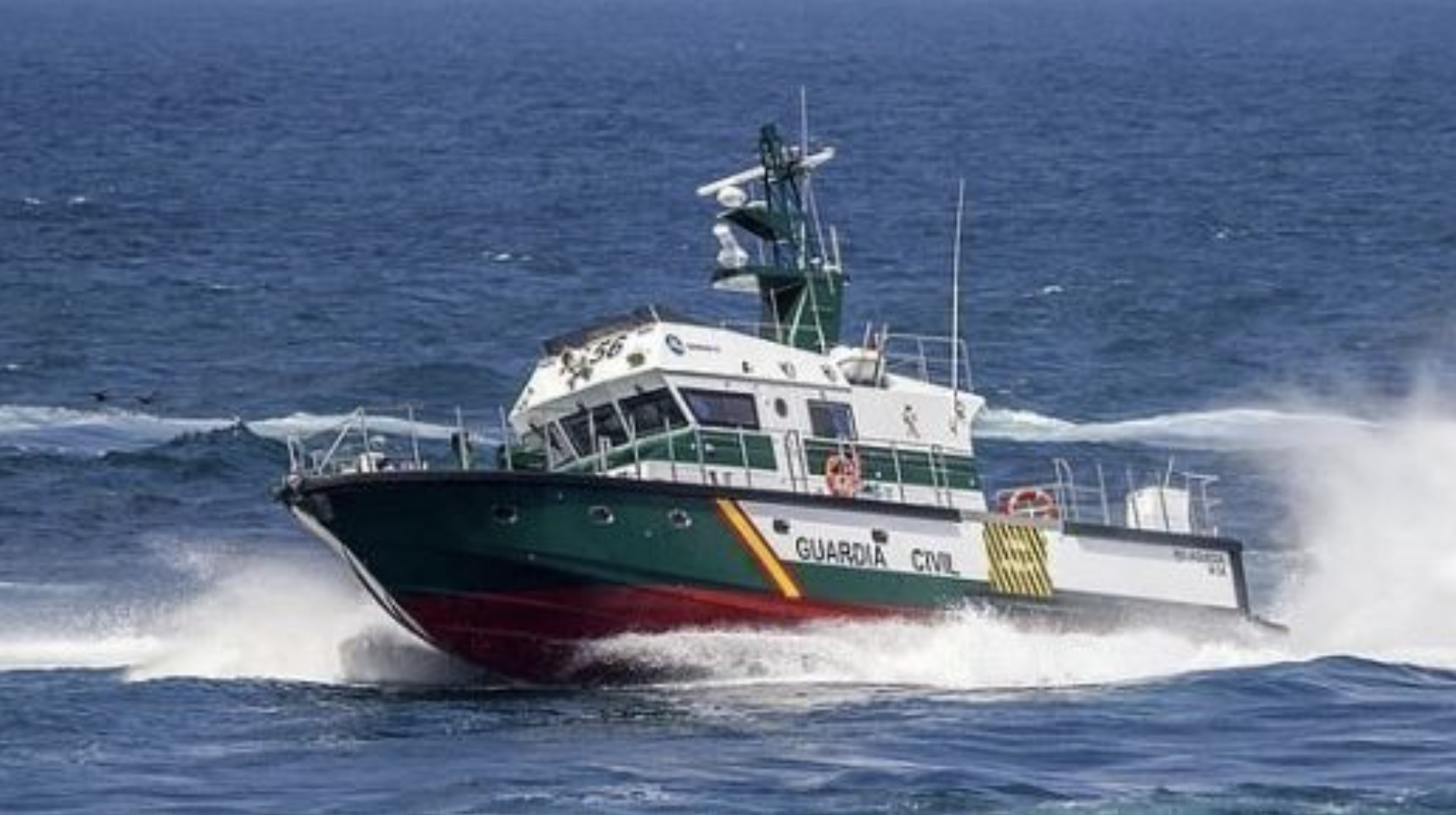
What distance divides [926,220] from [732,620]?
71944mm

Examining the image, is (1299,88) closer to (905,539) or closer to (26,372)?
(26,372)

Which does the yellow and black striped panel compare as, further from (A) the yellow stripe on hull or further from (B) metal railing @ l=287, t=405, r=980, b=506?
(A) the yellow stripe on hull

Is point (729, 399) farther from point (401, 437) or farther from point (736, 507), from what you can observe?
point (401, 437)

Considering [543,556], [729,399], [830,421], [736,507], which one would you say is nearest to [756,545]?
[736,507]

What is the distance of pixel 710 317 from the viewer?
286 ft

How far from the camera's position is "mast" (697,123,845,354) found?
4931cm

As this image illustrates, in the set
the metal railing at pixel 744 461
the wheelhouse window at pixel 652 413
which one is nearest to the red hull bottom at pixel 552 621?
the metal railing at pixel 744 461

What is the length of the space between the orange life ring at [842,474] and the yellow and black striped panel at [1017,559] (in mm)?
1756

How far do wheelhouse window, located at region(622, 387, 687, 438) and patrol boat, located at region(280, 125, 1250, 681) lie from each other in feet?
0.07

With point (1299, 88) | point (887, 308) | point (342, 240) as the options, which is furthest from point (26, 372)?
point (1299, 88)

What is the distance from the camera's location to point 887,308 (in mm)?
92688

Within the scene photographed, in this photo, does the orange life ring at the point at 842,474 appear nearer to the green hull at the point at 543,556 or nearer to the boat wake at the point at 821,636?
the green hull at the point at 543,556

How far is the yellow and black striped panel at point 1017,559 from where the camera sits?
48.1m

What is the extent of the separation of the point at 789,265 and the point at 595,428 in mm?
4008
